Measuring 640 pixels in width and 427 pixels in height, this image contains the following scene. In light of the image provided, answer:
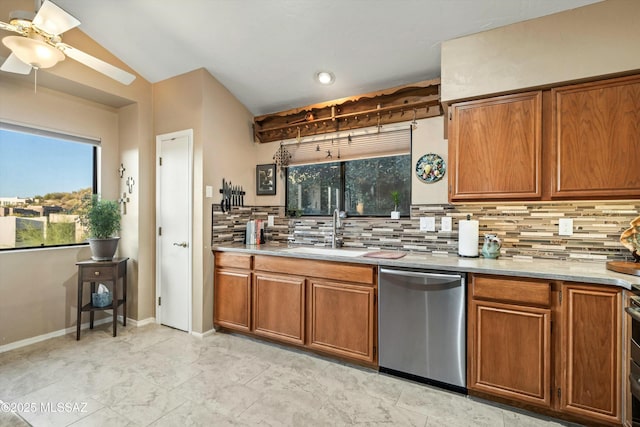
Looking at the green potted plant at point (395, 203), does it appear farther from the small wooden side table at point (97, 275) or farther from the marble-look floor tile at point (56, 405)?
the small wooden side table at point (97, 275)

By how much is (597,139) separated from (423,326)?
1653 mm

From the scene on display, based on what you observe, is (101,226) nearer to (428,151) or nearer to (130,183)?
(130,183)

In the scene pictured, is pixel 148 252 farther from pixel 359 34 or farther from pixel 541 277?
pixel 541 277

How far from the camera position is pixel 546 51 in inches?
80.7

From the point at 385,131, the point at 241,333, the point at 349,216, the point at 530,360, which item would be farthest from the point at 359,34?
the point at 241,333

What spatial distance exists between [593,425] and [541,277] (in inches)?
35.6

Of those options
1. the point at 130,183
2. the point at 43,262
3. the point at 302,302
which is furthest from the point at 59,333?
the point at 302,302

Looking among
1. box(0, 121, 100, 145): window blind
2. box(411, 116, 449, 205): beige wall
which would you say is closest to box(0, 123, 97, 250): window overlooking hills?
Answer: box(0, 121, 100, 145): window blind

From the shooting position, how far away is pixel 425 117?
2.78 meters

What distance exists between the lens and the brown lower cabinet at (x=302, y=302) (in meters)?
2.43

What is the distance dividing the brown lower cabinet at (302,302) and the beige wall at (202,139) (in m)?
0.14

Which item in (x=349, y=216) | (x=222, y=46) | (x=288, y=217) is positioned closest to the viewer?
(x=222, y=46)

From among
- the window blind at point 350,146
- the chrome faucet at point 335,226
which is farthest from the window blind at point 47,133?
the chrome faucet at point 335,226

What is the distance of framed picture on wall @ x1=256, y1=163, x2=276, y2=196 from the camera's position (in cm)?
362
